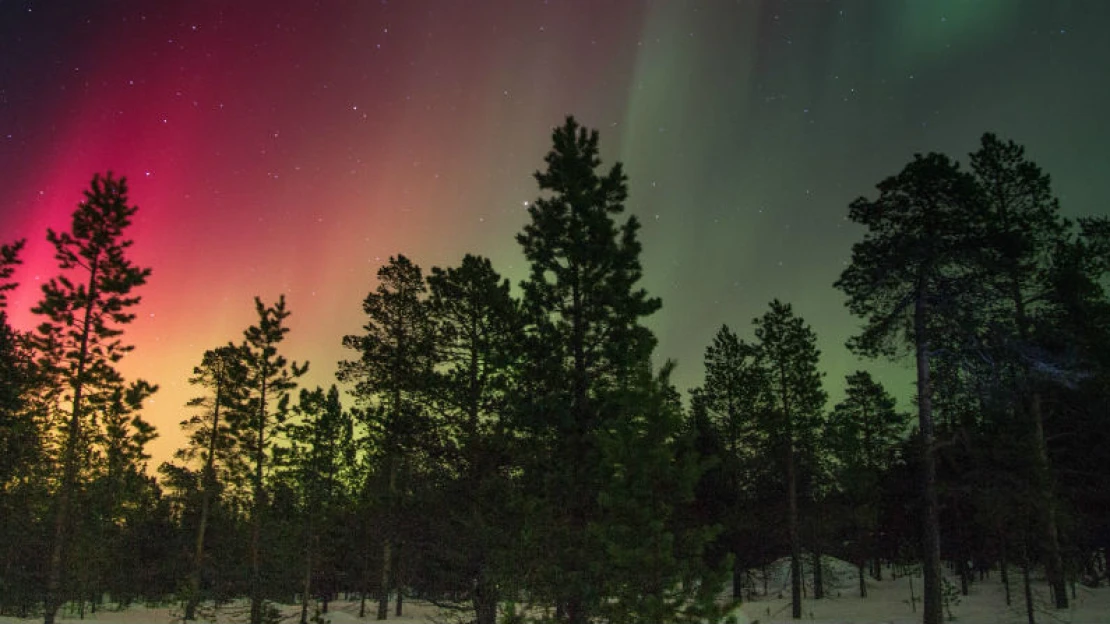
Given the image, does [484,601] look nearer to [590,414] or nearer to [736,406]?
[590,414]

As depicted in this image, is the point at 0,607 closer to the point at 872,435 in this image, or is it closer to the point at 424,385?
Answer: the point at 424,385

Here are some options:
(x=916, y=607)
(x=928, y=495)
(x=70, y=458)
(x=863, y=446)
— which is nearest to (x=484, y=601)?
(x=928, y=495)

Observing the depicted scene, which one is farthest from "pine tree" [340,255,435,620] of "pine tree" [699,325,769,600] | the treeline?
"pine tree" [699,325,769,600]

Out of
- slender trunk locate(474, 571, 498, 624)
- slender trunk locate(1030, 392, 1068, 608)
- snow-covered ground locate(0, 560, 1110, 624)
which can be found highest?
slender trunk locate(1030, 392, 1068, 608)

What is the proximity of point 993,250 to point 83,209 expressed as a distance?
114 ft

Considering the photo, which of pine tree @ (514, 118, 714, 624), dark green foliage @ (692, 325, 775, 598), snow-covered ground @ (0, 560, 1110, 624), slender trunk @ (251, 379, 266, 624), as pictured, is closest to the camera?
pine tree @ (514, 118, 714, 624)

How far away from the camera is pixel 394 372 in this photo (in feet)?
93.7

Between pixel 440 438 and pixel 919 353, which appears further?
pixel 440 438

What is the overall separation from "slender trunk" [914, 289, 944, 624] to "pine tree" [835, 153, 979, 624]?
1.0 inches

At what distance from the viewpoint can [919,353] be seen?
1967 cm

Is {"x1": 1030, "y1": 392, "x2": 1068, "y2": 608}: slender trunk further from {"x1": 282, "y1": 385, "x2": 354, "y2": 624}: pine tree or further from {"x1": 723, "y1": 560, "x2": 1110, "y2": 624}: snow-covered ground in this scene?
{"x1": 282, "y1": 385, "x2": 354, "y2": 624}: pine tree

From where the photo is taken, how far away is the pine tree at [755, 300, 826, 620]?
111 ft

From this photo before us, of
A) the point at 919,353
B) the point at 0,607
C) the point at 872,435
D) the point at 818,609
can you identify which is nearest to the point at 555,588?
the point at 919,353

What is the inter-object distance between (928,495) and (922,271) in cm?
673
